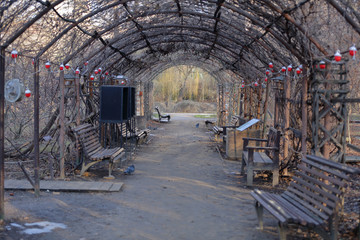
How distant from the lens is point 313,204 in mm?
5211

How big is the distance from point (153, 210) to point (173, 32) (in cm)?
874

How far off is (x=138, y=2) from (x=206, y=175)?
15.8 ft

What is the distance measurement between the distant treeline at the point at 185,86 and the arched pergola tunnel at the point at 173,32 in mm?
23211

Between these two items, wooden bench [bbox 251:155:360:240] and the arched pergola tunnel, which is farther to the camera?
the arched pergola tunnel

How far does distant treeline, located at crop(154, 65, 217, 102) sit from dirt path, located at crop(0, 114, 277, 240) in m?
31.6

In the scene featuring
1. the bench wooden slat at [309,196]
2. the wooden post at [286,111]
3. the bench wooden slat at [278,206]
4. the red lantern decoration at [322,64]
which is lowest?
the bench wooden slat at [278,206]

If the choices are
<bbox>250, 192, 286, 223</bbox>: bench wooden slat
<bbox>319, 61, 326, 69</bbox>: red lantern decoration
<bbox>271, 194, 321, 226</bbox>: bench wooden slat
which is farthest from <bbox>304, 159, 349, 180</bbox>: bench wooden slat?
<bbox>319, 61, 326, 69</bbox>: red lantern decoration

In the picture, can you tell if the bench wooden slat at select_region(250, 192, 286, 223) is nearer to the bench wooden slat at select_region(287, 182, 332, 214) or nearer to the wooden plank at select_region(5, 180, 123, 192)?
the bench wooden slat at select_region(287, 182, 332, 214)

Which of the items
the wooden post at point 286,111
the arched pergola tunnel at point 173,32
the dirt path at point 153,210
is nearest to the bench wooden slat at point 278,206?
the dirt path at point 153,210

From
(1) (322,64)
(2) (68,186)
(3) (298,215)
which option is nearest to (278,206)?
(3) (298,215)

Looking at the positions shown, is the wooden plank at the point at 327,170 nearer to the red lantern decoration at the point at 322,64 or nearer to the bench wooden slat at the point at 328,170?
the bench wooden slat at the point at 328,170

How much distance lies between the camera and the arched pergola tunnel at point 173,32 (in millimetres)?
7136

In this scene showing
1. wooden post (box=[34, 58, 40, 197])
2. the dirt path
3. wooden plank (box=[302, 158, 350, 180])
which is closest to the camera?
wooden plank (box=[302, 158, 350, 180])

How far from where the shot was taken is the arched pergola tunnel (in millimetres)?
7136
